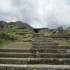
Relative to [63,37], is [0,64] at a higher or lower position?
lower

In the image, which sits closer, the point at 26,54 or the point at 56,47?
the point at 26,54

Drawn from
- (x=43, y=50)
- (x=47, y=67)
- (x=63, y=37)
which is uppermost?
(x=63, y=37)

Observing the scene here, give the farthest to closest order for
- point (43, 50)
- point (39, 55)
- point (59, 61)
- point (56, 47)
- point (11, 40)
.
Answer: point (11, 40)
point (56, 47)
point (43, 50)
point (39, 55)
point (59, 61)

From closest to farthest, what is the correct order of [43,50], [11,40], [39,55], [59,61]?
[59,61] → [39,55] → [43,50] → [11,40]

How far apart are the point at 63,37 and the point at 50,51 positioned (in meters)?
5.59

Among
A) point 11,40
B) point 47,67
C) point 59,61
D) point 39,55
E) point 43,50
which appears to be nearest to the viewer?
point 47,67

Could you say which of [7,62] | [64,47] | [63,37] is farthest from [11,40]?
[7,62]

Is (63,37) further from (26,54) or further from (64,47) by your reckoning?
(26,54)

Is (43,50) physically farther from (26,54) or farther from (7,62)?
(7,62)

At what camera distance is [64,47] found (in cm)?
1139

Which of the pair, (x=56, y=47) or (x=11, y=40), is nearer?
(x=56, y=47)

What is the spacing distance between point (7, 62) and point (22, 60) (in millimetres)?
571

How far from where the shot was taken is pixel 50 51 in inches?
410

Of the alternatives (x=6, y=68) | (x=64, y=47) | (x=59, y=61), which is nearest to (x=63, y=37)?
(x=64, y=47)
